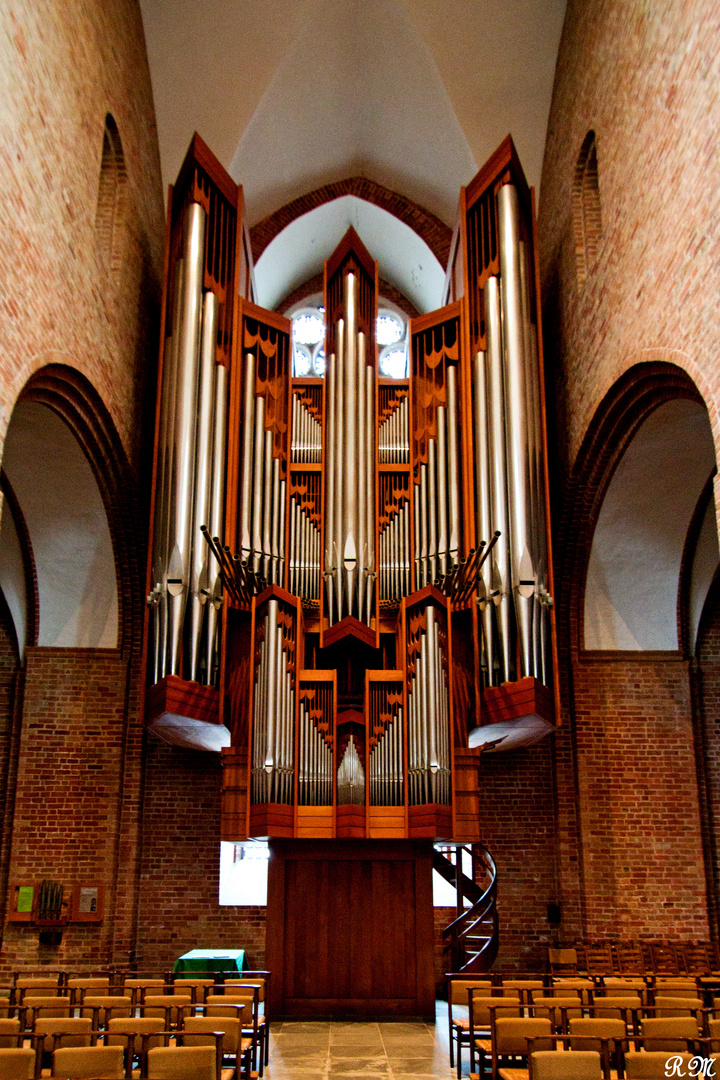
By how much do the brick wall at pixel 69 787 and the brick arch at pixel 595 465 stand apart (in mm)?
5673

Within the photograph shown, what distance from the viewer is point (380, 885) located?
11.8m

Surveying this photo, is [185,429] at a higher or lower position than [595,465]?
higher

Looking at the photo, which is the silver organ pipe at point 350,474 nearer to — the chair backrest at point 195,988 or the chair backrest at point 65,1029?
the chair backrest at point 195,988

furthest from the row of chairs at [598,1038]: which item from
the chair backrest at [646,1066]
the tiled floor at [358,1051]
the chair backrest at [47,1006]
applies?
the chair backrest at [47,1006]

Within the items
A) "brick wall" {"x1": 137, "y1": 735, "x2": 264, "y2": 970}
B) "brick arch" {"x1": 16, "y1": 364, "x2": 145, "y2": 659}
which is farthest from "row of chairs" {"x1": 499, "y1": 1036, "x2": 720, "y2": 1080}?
"brick wall" {"x1": 137, "y1": 735, "x2": 264, "y2": 970}

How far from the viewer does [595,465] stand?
12516 millimetres

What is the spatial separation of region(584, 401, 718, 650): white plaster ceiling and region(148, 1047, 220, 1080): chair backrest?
7907 millimetres

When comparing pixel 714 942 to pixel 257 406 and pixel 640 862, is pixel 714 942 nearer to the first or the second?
pixel 640 862

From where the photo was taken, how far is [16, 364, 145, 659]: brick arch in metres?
10.5

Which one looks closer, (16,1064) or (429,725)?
(16,1064)

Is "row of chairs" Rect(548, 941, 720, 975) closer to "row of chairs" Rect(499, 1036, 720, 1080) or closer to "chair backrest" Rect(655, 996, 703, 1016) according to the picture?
"chair backrest" Rect(655, 996, 703, 1016)

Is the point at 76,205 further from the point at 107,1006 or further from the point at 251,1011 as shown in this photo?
the point at 251,1011

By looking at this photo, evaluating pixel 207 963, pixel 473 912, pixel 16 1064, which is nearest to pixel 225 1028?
pixel 16 1064

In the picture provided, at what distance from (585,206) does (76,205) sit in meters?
6.00
